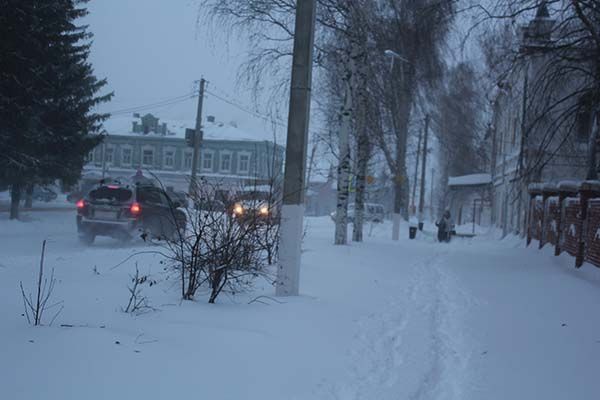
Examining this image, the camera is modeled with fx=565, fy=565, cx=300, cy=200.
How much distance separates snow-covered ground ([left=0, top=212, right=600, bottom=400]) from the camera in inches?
155

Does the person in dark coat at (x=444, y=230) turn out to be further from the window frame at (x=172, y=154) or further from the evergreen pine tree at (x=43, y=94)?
the window frame at (x=172, y=154)

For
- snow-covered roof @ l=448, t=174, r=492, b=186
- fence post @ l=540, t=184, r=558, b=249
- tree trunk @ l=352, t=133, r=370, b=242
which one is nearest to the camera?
fence post @ l=540, t=184, r=558, b=249

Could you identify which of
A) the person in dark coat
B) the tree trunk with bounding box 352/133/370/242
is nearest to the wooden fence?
the tree trunk with bounding box 352/133/370/242

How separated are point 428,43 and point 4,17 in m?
12.5

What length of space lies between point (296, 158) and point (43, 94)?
1451 cm

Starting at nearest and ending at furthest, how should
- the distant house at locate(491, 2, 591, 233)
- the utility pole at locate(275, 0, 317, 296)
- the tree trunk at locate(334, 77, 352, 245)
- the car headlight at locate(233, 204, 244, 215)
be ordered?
the car headlight at locate(233, 204, 244, 215) < the utility pole at locate(275, 0, 317, 296) < the distant house at locate(491, 2, 591, 233) < the tree trunk at locate(334, 77, 352, 245)

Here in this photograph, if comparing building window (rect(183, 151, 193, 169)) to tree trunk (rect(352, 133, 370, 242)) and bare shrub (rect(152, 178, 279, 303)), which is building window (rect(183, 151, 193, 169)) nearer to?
tree trunk (rect(352, 133, 370, 242))

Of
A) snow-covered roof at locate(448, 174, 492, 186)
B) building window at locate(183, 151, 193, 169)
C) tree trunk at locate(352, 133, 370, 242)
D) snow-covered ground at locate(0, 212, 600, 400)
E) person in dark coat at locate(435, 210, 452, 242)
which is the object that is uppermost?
building window at locate(183, 151, 193, 169)

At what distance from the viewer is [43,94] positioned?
18.7 meters

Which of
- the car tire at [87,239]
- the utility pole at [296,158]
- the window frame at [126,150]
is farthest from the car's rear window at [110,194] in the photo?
the window frame at [126,150]

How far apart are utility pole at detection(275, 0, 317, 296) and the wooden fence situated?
18.3ft

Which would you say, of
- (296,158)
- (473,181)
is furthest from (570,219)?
(473,181)

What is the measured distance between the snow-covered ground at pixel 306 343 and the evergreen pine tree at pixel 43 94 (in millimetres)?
8982

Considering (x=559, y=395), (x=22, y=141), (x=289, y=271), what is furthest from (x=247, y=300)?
(x=22, y=141)
